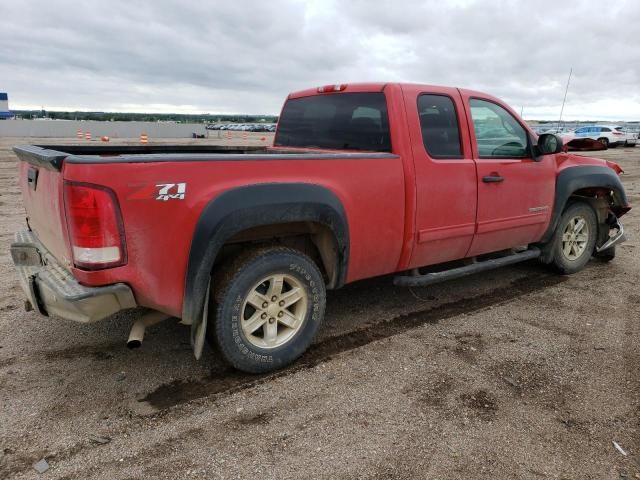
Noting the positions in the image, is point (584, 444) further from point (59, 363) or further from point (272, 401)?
point (59, 363)

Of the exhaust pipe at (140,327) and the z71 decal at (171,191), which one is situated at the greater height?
the z71 decal at (171,191)

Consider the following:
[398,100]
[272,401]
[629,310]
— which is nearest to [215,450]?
[272,401]

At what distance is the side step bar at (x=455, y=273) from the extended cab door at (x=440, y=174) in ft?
0.38

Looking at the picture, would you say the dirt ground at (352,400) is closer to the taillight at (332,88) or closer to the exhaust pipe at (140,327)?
the exhaust pipe at (140,327)

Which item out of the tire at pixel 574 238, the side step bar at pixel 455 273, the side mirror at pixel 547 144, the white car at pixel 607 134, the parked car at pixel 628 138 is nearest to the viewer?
the side step bar at pixel 455 273

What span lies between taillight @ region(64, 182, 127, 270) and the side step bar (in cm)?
222

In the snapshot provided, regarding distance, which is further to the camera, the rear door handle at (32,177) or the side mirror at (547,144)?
the side mirror at (547,144)

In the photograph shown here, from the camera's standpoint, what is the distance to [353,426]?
2678mm

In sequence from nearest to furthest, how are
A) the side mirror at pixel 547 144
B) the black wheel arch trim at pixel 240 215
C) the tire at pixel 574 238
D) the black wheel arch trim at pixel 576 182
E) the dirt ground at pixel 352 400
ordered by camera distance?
1. the dirt ground at pixel 352 400
2. the black wheel arch trim at pixel 240 215
3. the side mirror at pixel 547 144
4. the black wheel arch trim at pixel 576 182
5. the tire at pixel 574 238

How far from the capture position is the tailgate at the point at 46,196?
2555 millimetres

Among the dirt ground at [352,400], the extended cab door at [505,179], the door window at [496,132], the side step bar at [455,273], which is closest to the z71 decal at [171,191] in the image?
the dirt ground at [352,400]

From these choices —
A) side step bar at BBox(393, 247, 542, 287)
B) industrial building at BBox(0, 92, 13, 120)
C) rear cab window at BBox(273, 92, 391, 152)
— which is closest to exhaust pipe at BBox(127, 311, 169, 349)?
side step bar at BBox(393, 247, 542, 287)

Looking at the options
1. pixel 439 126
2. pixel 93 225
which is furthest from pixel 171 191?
pixel 439 126

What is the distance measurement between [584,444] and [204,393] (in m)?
2.14
